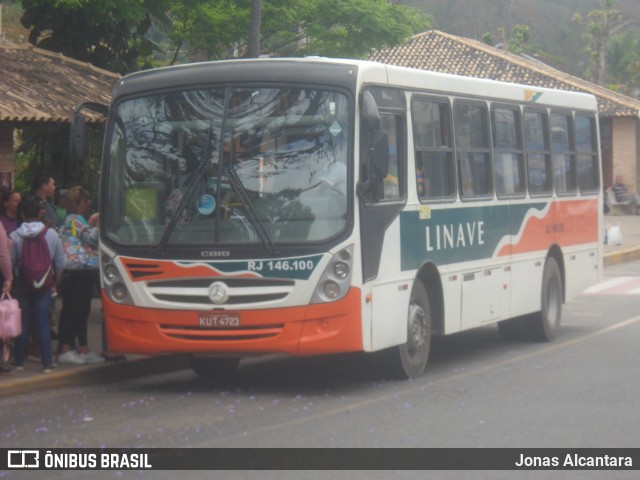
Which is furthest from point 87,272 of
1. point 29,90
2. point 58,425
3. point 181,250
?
point 29,90

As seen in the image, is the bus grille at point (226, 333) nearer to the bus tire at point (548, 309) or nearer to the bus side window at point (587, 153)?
the bus tire at point (548, 309)

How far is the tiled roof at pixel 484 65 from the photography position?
50281 millimetres

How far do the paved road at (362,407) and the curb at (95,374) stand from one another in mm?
104

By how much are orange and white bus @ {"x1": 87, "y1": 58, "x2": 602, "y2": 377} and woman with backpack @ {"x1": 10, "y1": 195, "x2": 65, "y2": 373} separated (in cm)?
64

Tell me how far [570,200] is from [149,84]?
6.57 m

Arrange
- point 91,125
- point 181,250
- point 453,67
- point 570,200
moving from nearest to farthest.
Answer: point 181,250, point 570,200, point 91,125, point 453,67

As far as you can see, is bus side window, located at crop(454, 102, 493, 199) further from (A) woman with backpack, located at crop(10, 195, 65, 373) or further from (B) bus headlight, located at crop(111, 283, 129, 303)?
(A) woman with backpack, located at crop(10, 195, 65, 373)

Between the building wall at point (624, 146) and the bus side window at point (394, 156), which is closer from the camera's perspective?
the bus side window at point (394, 156)

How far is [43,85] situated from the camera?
16438 millimetres

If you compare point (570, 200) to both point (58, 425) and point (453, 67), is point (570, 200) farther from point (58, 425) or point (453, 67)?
point (453, 67)

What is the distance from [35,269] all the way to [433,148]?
385cm

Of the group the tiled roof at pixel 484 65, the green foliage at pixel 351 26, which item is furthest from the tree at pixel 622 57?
the green foliage at pixel 351 26

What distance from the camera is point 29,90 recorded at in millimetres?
15984

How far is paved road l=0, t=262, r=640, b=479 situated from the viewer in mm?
8594
